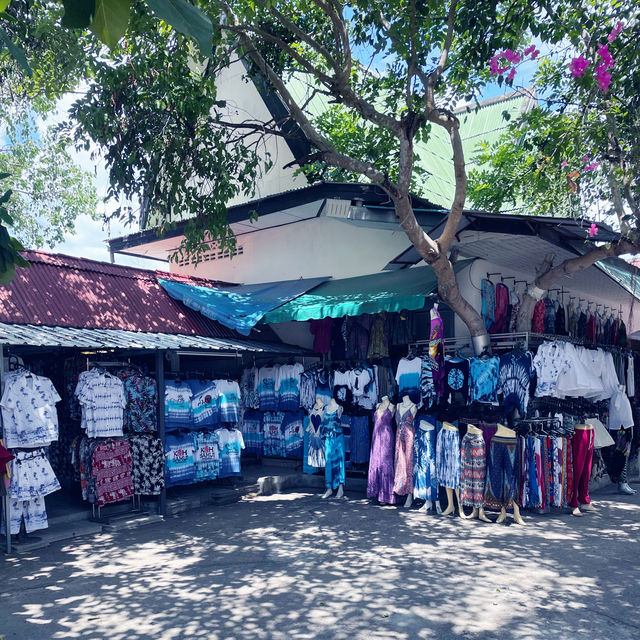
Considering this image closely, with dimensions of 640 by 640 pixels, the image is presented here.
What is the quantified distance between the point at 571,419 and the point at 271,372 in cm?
534

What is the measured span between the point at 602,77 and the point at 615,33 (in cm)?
62

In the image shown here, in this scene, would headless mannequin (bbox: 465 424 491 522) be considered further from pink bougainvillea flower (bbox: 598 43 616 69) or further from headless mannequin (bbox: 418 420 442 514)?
pink bougainvillea flower (bbox: 598 43 616 69)

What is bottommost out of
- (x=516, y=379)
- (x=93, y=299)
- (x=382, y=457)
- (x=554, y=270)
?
(x=382, y=457)

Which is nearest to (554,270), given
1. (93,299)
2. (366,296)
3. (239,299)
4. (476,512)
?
(366,296)

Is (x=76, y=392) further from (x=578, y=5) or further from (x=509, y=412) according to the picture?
(x=578, y=5)

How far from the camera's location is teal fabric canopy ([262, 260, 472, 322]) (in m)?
9.49

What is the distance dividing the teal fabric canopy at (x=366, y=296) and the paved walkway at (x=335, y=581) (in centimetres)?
316

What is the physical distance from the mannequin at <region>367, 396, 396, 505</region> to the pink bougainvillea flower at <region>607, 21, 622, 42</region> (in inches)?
235

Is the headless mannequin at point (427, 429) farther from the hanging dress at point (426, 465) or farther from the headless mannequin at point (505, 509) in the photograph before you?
the headless mannequin at point (505, 509)

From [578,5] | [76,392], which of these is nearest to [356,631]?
[76,392]

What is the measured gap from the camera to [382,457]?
9.68 meters

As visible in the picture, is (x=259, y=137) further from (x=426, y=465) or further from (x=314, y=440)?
(x=426, y=465)

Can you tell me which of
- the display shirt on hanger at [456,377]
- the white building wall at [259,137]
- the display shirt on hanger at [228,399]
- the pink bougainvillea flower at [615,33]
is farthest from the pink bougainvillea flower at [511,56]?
the display shirt on hanger at [228,399]

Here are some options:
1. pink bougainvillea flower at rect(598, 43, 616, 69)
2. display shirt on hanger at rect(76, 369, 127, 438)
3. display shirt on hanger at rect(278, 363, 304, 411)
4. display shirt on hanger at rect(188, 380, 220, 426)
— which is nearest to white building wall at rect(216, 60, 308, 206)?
display shirt on hanger at rect(278, 363, 304, 411)
